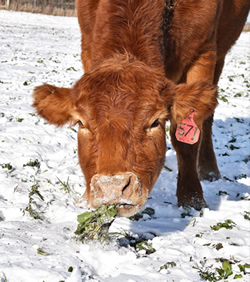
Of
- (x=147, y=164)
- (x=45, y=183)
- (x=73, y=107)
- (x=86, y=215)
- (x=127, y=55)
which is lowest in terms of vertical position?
(x=45, y=183)

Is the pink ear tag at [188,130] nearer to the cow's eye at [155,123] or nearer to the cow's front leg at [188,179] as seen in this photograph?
the cow's eye at [155,123]

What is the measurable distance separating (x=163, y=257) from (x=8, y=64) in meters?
9.05

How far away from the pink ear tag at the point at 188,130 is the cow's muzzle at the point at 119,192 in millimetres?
1006

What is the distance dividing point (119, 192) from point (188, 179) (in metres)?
2.10

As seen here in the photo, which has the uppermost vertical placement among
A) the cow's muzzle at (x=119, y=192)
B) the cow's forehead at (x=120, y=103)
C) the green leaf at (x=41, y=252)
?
the cow's forehead at (x=120, y=103)

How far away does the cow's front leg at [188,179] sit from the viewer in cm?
453

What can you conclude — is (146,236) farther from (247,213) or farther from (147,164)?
(247,213)

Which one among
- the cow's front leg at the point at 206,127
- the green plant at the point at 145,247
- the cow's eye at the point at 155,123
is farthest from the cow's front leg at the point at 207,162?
the cow's eye at the point at 155,123

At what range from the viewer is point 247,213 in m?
4.09

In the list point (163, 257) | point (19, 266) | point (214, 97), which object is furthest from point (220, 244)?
point (19, 266)

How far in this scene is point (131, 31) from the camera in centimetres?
364

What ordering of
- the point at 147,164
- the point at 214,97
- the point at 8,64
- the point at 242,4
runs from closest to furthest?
the point at 147,164 < the point at 214,97 < the point at 242,4 < the point at 8,64

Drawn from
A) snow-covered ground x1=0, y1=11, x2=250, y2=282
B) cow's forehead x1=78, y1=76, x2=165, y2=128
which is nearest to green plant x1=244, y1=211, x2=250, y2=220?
snow-covered ground x1=0, y1=11, x2=250, y2=282

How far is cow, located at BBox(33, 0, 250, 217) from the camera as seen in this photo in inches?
114
